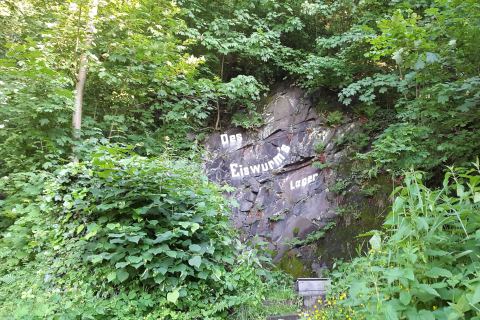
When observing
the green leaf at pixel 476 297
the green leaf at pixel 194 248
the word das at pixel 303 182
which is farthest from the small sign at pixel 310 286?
the green leaf at pixel 476 297

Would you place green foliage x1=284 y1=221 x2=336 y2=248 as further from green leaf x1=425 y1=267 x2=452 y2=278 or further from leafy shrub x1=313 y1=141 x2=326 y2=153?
green leaf x1=425 y1=267 x2=452 y2=278

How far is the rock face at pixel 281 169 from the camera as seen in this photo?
586cm

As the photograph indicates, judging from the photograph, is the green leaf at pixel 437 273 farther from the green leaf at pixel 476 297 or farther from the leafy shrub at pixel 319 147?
the leafy shrub at pixel 319 147

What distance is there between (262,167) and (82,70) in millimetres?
3601

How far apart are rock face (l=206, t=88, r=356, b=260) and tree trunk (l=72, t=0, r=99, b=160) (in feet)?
8.97

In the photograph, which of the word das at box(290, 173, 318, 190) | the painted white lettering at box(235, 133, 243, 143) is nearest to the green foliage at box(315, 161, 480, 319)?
the word das at box(290, 173, 318, 190)

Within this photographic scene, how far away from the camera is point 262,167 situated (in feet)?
21.7

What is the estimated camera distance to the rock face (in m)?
5.86

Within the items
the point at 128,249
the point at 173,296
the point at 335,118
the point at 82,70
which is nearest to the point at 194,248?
the point at 173,296

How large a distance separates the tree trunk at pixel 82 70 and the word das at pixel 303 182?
3761 millimetres

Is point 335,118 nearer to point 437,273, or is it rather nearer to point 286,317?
point 286,317

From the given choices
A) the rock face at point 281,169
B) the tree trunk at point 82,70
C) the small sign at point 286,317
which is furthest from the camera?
the rock face at point 281,169

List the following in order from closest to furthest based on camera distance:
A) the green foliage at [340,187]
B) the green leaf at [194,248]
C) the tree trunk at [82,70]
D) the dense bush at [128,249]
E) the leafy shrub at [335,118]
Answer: the dense bush at [128,249] → the green leaf at [194,248] → the tree trunk at [82,70] → the green foliage at [340,187] → the leafy shrub at [335,118]

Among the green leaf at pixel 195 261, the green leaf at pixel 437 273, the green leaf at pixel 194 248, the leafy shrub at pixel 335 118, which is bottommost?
the green leaf at pixel 195 261
